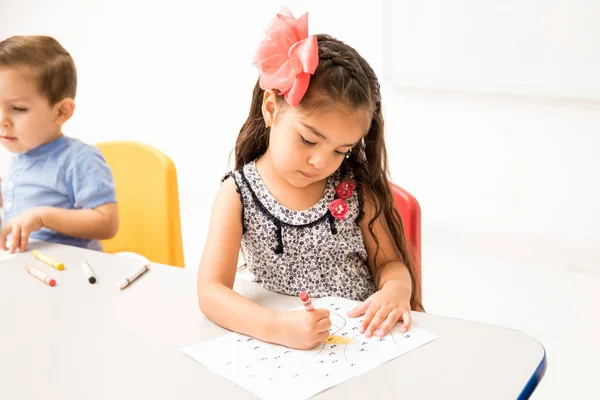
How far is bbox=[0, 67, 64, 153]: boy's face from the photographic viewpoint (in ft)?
5.71

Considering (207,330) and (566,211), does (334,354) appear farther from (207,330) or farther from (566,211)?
(566,211)

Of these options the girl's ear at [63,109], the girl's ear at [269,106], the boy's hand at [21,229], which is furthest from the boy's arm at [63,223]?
the girl's ear at [269,106]

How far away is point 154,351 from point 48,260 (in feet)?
1.49

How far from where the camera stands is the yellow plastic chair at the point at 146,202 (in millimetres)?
1857

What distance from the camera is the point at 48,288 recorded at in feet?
4.52

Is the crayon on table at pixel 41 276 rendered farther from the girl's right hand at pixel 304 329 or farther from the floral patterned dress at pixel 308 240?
the girl's right hand at pixel 304 329

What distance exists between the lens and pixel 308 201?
143cm

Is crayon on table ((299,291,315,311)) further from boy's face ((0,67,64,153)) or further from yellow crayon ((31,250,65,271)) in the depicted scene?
boy's face ((0,67,64,153))

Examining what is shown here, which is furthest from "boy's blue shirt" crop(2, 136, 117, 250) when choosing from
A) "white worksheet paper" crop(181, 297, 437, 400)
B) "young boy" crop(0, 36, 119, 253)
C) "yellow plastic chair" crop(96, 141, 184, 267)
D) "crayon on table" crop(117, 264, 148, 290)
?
"white worksheet paper" crop(181, 297, 437, 400)

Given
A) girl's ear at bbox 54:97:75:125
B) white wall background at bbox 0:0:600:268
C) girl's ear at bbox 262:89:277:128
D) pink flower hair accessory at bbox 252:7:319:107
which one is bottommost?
white wall background at bbox 0:0:600:268

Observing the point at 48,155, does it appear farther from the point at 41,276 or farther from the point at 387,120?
the point at 387,120

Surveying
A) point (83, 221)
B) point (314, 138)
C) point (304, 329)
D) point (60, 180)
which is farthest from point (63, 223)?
point (304, 329)

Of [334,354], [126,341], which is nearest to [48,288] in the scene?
[126,341]

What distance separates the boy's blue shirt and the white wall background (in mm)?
1536
